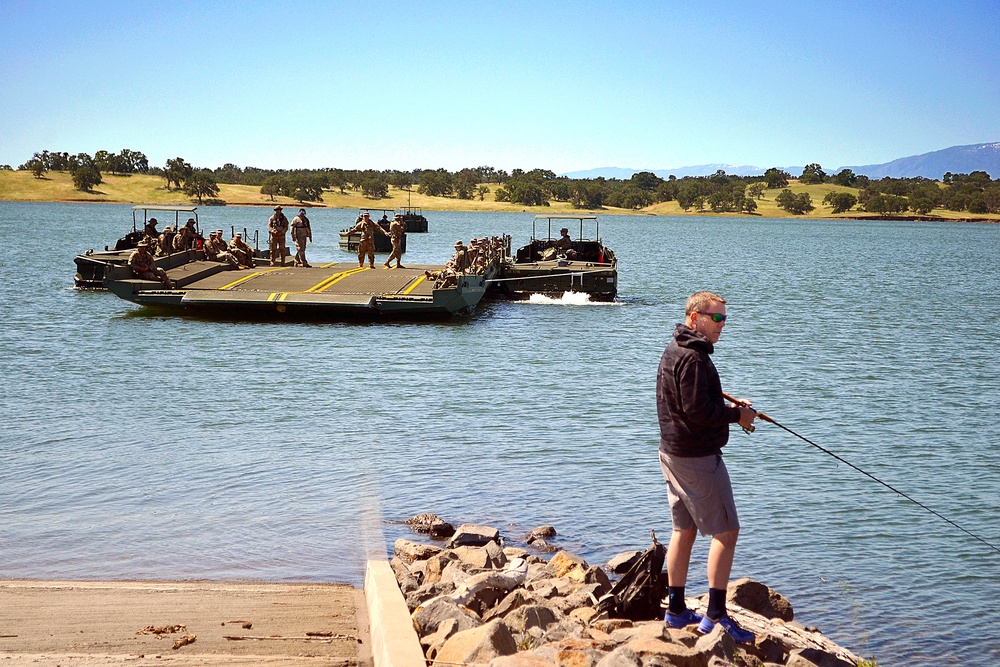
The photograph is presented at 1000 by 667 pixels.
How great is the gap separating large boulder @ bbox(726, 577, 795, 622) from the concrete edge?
7.80ft

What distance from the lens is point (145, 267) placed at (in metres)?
27.9

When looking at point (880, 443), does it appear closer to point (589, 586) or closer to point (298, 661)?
point (589, 586)

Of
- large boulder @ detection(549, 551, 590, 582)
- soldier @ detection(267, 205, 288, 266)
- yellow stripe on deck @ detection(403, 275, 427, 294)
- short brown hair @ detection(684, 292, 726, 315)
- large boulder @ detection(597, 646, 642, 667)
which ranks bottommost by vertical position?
large boulder @ detection(549, 551, 590, 582)

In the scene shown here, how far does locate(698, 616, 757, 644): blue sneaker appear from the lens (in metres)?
6.67

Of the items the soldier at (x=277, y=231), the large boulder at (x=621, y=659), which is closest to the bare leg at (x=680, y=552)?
the large boulder at (x=621, y=659)

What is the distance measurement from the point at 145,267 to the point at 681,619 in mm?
23424

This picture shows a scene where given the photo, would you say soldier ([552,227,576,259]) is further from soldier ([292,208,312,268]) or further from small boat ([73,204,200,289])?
small boat ([73,204,200,289])

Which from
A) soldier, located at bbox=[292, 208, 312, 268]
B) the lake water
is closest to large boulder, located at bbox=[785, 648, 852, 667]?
the lake water

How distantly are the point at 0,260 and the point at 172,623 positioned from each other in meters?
55.3

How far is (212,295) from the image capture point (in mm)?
27109

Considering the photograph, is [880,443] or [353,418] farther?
[353,418]

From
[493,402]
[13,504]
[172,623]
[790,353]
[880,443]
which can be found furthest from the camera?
[790,353]

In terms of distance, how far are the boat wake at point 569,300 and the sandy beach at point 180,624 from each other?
90.2 ft

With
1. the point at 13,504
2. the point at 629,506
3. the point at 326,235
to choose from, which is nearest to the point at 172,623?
the point at 13,504
